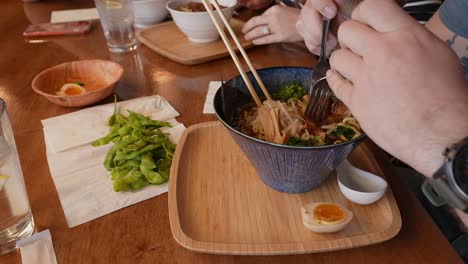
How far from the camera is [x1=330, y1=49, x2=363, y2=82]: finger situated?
68 cm

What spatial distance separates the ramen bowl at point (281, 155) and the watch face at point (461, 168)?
18 cm

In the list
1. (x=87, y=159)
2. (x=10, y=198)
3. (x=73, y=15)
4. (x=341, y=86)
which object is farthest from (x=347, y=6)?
(x=73, y=15)

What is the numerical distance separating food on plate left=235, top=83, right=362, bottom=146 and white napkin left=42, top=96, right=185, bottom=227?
0.26 meters

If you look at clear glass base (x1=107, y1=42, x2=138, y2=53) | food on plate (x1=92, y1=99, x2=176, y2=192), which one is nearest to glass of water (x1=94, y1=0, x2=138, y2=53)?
clear glass base (x1=107, y1=42, x2=138, y2=53)

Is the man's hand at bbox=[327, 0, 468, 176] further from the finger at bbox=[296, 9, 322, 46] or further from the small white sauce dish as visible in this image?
the finger at bbox=[296, 9, 322, 46]

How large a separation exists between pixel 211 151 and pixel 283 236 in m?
0.34

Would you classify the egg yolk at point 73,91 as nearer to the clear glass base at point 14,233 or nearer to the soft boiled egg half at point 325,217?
the clear glass base at point 14,233

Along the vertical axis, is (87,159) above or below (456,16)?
below

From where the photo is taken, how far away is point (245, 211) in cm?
83

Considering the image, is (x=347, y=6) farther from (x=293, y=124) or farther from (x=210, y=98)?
(x=210, y=98)

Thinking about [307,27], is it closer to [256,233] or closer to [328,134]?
[328,134]

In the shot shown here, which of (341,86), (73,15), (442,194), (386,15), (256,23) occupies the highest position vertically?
(386,15)

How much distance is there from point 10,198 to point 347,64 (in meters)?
0.72

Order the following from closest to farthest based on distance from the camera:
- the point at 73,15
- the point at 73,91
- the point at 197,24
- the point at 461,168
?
the point at 461,168 → the point at 73,91 → the point at 197,24 → the point at 73,15
